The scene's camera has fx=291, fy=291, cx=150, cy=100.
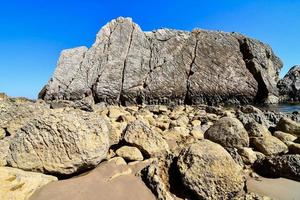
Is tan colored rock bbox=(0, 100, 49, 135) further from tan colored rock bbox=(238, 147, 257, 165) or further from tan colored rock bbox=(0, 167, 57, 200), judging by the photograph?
tan colored rock bbox=(238, 147, 257, 165)

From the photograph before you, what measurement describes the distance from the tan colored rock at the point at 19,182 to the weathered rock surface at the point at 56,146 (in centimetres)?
23

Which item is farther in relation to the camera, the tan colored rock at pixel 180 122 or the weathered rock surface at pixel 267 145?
the tan colored rock at pixel 180 122

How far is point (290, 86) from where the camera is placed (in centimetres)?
3722

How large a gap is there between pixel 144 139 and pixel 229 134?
237cm

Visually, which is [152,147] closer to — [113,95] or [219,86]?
[113,95]

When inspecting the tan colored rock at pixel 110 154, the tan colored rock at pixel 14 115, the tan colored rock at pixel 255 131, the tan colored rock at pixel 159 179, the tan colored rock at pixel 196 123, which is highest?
the tan colored rock at pixel 14 115

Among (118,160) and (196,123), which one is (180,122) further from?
(118,160)

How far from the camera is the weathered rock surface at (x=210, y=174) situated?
15.1ft

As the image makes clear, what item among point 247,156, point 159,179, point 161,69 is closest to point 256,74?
point 161,69

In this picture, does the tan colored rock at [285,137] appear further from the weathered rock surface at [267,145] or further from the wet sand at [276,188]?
the wet sand at [276,188]

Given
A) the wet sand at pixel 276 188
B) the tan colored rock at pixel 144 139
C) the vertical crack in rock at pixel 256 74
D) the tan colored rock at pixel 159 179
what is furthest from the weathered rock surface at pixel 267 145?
the vertical crack in rock at pixel 256 74

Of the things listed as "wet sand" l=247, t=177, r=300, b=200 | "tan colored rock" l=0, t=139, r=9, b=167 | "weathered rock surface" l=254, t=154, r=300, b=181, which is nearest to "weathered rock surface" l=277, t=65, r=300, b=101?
"weathered rock surface" l=254, t=154, r=300, b=181

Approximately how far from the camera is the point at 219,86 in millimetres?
28641

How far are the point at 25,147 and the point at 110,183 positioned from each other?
1614 mm
